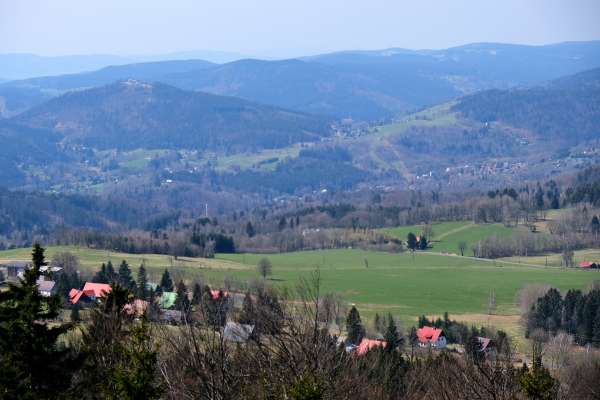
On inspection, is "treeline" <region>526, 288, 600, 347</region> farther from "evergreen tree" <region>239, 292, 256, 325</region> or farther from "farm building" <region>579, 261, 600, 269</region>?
"evergreen tree" <region>239, 292, 256, 325</region>

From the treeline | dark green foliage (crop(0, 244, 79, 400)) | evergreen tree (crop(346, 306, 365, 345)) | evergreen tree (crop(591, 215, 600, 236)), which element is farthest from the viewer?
evergreen tree (crop(591, 215, 600, 236))

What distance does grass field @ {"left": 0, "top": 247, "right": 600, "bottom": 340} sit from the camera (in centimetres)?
6575

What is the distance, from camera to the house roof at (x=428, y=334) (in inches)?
1981

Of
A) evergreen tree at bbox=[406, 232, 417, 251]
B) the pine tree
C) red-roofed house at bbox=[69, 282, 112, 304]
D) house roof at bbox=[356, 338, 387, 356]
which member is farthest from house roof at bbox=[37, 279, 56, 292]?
evergreen tree at bbox=[406, 232, 417, 251]

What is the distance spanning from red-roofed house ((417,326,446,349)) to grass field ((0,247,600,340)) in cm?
577

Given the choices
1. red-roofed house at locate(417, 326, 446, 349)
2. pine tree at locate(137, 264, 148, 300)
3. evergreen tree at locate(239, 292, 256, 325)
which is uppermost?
evergreen tree at locate(239, 292, 256, 325)

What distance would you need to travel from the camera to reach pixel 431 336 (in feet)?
167

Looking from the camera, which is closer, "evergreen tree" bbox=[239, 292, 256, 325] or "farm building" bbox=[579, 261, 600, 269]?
"evergreen tree" bbox=[239, 292, 256, 325]

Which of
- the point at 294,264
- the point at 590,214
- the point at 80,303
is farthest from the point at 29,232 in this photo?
the point at 80,303

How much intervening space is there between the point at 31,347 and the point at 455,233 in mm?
92628

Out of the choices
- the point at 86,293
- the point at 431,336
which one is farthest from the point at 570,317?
the point at 86,293

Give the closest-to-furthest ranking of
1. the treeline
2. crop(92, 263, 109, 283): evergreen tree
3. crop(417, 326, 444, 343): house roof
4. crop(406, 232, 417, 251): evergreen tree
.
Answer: crop(417, 326, 444, 343): house roof
the treeline
crop(92, 263, 109, 283): evergreen tree
crop(406, 232, 417, 251): evergreen tree

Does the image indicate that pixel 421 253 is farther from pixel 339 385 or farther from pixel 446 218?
pixel 339 385

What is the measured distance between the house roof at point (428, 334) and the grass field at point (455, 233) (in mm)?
43004
